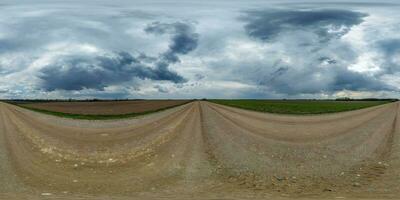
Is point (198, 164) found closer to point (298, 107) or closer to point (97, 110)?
point (97, 110)

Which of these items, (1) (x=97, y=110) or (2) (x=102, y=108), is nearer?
(1) (x=97, y=110)

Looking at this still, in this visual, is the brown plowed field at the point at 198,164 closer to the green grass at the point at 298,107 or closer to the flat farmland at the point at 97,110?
the flat farmland at the point at 97,110

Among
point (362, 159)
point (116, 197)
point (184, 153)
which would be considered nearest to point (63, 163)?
point (184, 153)

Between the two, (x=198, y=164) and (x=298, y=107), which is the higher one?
(x=298, y=107)

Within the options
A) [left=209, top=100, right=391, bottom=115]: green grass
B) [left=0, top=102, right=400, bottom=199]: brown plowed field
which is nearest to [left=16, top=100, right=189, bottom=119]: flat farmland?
[left=209, top=100, right=391, bottom=115]: green grass

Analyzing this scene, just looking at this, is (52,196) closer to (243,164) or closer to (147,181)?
(147,181)

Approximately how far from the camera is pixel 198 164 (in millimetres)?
17516

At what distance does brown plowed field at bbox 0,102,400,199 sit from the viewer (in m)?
13.8

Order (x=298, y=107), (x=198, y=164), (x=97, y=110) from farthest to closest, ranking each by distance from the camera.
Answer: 1. (x=298, y=107)
2. (x=97, y=110)
3. (x=198, y=164)

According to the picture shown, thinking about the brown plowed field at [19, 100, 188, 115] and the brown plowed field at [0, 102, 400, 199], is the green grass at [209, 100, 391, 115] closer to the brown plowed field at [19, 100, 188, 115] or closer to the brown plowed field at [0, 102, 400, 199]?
the brown plowed field at [19, 100, 188, 115]

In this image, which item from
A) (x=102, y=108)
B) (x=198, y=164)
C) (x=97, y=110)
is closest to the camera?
(x=198, y=164)

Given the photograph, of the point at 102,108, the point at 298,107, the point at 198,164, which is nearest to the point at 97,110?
the point at 102,108

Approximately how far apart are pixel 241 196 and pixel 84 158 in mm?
8279

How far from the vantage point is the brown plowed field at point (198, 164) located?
13.8 m
